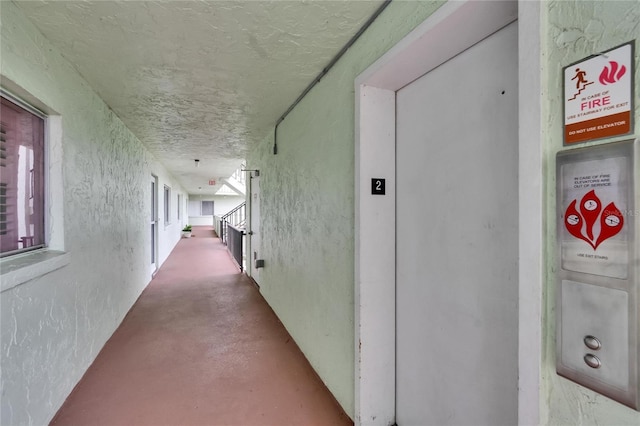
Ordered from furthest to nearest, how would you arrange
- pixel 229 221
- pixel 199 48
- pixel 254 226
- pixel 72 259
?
pixel 229 221 → pixel 254 226 → pixel 72 259 → pixel 199 48

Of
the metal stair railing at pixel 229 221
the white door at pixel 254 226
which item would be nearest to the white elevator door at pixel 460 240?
the white door at pixel 254 226

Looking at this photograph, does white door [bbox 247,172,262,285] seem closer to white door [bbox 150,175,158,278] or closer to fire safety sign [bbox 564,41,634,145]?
white door [bbox 150,175,158,278]

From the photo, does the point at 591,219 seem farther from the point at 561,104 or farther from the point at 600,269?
the point at 561,104

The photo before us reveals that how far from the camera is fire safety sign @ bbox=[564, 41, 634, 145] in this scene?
586 millimetres

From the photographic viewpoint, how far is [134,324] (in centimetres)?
306

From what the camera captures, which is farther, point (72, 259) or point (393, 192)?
point (72, 259)

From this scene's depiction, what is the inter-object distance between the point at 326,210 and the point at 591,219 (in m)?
1.43

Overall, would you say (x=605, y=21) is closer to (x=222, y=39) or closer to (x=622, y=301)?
(x=622, y=301)

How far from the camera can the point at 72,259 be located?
1.93 meters

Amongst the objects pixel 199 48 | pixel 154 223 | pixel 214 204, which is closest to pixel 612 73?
pixel 199 48

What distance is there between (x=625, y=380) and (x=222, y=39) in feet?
6.66

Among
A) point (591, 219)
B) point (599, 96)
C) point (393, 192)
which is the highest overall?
point (599, 96)

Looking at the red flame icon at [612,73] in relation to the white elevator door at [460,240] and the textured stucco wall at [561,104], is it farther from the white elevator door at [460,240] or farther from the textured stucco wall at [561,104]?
the white elevator door at [460,240]

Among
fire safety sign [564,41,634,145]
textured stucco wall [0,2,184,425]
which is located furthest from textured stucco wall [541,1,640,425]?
textured stucco wall [0,2,184,425]
